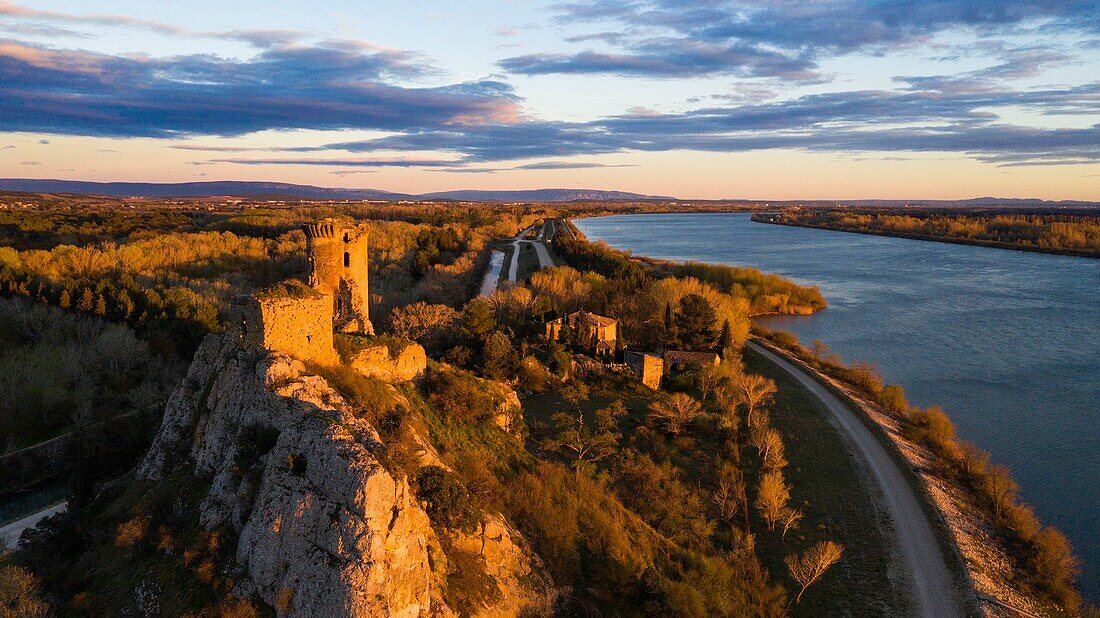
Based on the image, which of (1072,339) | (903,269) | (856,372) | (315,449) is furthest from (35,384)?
(903,269)

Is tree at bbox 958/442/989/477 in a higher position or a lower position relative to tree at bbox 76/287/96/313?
lower

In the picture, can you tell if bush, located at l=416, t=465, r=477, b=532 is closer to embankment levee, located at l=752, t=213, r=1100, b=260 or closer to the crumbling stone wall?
the crumbling stone wall

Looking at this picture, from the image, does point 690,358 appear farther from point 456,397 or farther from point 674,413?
point 456,397

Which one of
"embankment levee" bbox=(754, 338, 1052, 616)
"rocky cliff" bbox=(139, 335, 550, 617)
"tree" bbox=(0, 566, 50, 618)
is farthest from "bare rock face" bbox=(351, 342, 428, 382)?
"embankment levee" bbox=(754, 338, 1052, 616)

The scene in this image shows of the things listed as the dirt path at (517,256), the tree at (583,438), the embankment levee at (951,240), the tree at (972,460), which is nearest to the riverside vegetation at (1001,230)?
the embankment levee at (951,240)

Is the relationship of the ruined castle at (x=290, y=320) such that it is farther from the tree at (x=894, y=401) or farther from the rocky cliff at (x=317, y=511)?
the tree at (x=894, y=401)

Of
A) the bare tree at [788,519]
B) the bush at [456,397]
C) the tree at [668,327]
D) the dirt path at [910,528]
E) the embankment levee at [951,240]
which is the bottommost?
the dirt path at [910,528]

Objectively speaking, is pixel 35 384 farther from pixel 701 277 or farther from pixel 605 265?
pixel 701 277
